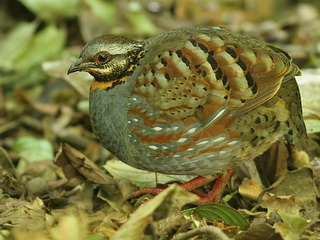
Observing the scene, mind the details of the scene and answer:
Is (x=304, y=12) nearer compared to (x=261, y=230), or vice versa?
(x=261, y=230)

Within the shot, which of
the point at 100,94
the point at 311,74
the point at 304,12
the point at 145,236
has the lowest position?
the point at 304,12

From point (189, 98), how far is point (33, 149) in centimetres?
251

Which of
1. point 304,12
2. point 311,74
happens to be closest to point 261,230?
point 311,74

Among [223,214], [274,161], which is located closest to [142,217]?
[223,214]

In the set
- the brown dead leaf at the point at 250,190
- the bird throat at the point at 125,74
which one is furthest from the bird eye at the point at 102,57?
the brown dead leaf at the point at 250,190

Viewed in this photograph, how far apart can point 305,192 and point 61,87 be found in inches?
145

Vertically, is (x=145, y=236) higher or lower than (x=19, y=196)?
higher

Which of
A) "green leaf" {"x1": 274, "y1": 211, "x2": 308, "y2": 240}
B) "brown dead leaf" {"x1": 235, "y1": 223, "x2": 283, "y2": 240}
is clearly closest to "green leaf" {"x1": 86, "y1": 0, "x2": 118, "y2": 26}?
"green leaf" {"x1": 274, "y1": 211, "x2": 308, "y2": 240}

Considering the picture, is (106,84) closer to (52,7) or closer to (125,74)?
(125,74)

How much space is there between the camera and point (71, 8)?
8.38 meters

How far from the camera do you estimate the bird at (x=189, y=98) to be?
4242mm

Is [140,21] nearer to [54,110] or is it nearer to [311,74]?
[54,110]

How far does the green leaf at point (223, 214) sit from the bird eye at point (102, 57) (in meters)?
1.25

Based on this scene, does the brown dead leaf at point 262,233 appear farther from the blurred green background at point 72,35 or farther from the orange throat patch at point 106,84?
the blurred green background at point 72,35
